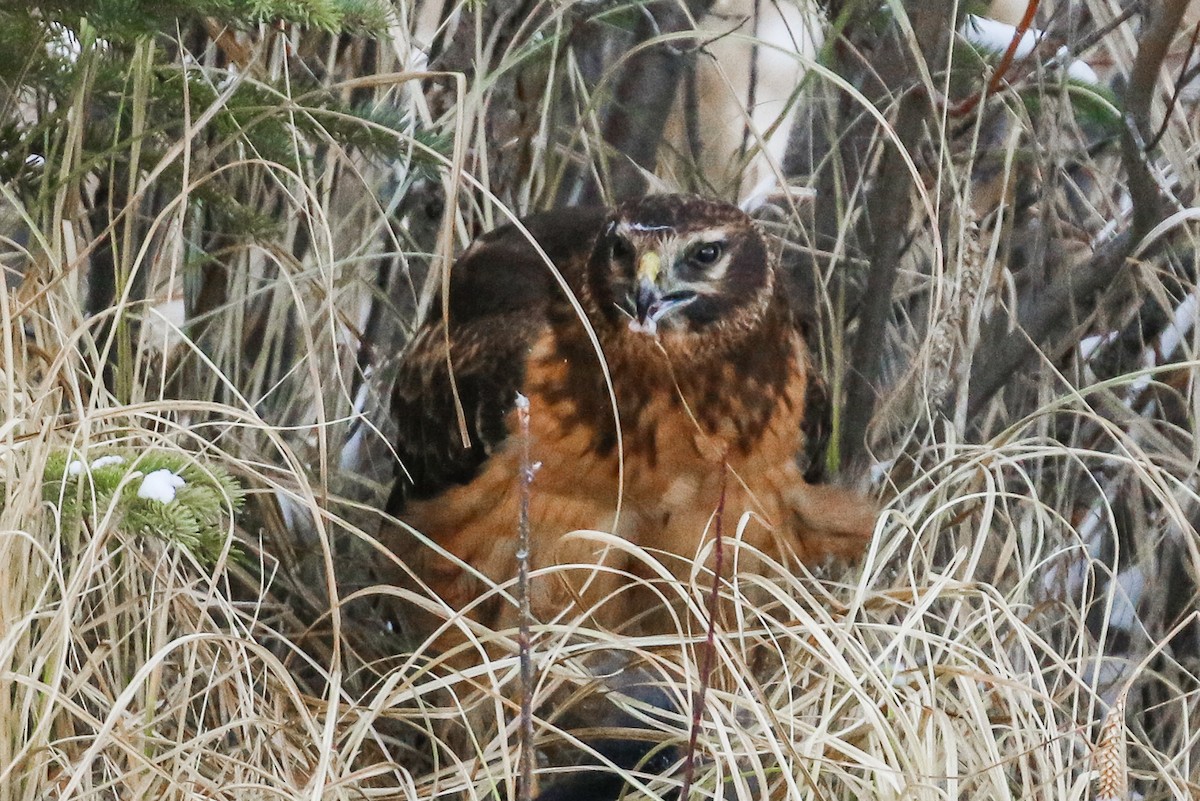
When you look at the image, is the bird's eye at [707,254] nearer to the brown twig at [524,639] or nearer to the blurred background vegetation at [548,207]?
the blurred background vegetation at [548,207]

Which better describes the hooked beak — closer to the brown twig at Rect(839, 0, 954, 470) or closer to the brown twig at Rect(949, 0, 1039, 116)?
the brown twig at Rect(839, 0, 954, 470)

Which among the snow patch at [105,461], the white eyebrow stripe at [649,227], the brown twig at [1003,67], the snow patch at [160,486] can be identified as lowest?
the snow patch at [105,461]

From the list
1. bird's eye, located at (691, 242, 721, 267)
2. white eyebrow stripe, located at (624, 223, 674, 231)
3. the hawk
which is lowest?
the hawk

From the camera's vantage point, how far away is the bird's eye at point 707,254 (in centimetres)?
283

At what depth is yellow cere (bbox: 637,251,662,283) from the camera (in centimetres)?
272

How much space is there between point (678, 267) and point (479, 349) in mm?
553

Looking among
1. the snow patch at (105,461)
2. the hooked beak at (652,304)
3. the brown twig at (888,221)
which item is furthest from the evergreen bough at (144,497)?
the brown twig at (888,221)

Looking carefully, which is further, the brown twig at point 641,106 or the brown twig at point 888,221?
the brown twig at point 641,106

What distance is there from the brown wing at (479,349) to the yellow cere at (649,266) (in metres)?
0.35

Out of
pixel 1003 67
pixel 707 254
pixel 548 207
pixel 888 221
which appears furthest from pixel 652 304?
pixel 548 207

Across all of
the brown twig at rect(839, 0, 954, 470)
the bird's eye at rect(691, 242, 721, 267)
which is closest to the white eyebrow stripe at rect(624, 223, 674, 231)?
the bird's eye at rect(691, 242, 721, 267)

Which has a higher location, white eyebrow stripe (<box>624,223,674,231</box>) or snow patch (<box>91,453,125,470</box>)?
white eyebrow stripe (<box>624,223,674,231</box>)

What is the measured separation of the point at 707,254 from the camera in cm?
285

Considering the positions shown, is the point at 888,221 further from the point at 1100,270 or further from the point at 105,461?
the point at 105,461
